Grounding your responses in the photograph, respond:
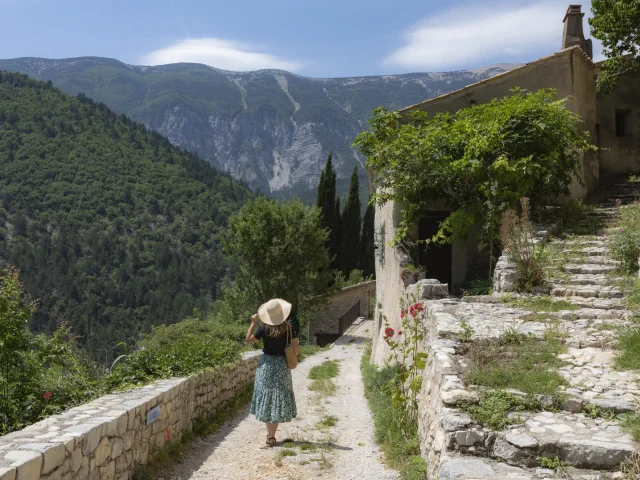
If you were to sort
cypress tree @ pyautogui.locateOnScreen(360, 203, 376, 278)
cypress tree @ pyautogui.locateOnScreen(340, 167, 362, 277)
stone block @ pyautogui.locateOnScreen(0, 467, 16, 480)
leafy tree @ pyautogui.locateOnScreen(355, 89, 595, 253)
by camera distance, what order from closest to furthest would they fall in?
stone block @ pyautogui.locateOnScreen(0, 467, 16, 480) → leafy tree @ pyautogui.locateOnScreen(355, 89, 595, 253) → cypress tree @ pyautogui.locateOnScreen(340, 167, 362, 277) → cypress tree @ pyautogui.locateOnScreen(360, 203, 376, 278)

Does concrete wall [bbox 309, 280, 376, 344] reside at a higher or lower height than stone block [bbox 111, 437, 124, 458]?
lower

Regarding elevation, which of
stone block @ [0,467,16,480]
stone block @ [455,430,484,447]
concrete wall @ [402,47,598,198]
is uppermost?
concrete wall @ [402,47,598,198]

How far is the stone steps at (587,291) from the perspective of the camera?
798 cm

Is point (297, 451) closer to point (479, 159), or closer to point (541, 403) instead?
point (541, 403)

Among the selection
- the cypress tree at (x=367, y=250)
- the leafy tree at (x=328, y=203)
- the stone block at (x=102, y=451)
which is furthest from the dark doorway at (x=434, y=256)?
the cypress tree at (x=367, y=250)

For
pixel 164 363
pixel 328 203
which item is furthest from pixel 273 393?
pixel 328 203

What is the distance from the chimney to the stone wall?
1630cm

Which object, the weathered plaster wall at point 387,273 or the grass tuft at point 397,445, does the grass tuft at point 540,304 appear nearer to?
the grass tuft at point 397,445

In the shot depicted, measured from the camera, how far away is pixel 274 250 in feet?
86.1

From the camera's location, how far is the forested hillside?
62344 millimetres

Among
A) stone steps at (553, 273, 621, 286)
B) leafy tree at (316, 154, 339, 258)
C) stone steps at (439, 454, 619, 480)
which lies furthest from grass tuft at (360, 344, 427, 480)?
leafy tree at (316, 154, 339, 258)

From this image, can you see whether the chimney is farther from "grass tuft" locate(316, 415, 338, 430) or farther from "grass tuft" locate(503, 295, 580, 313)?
"grass tuft" locate(316, 415, 338, 430)

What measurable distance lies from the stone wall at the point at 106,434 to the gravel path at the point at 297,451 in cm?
44

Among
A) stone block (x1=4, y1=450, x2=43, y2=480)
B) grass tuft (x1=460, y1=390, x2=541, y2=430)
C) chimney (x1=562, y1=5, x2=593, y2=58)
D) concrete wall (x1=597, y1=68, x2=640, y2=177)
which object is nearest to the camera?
stone block (x1=4, y1=450, x2=43, y2=480)
